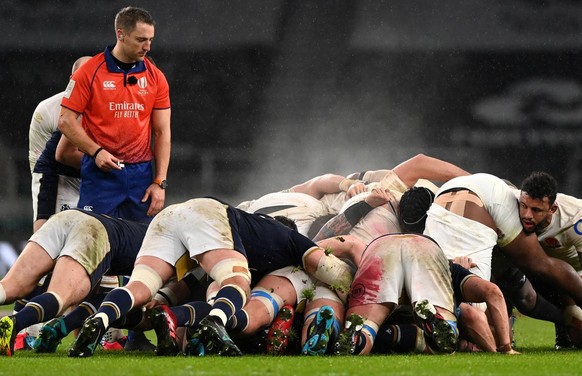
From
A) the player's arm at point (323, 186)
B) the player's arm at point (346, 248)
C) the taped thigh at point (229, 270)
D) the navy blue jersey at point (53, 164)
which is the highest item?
the navy blue jersey at point (53, 164)

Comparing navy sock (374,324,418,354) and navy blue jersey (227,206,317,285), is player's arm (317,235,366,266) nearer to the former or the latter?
navy blue jersey (227,206,317,285)

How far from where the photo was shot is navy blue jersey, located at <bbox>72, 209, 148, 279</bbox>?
16.1 feet

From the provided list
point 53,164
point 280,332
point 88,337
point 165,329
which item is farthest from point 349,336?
point 53,164

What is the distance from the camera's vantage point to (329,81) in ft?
40.2

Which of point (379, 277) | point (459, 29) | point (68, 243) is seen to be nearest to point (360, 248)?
point (379, 277)

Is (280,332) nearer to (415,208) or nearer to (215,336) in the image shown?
(215,336)

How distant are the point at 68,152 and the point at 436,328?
237 cm

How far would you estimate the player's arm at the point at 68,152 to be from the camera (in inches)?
230

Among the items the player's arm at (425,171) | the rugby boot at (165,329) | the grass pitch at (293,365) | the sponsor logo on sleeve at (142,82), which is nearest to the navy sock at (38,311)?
the grass pitch at (293,365)

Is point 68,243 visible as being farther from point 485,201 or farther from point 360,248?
point 485,201

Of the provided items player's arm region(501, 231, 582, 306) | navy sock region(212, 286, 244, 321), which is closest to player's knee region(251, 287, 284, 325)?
navy sock region(212, 286, 244, 321)

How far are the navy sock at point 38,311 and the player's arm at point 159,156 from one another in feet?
4.04

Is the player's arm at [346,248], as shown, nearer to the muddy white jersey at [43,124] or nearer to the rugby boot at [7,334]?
the rugby boot at [7,334]

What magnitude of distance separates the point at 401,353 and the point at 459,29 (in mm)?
8018
